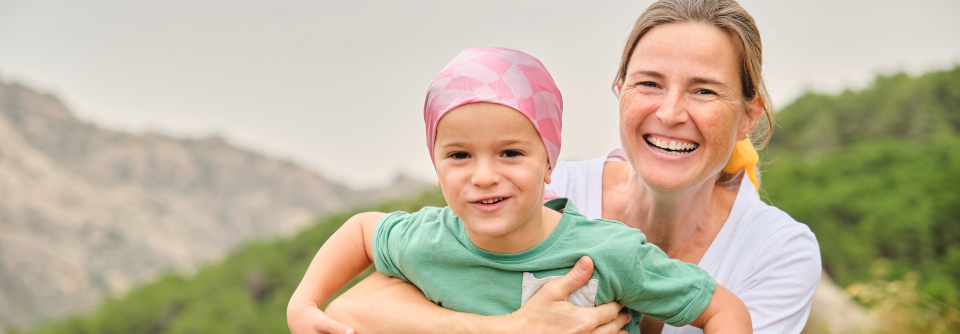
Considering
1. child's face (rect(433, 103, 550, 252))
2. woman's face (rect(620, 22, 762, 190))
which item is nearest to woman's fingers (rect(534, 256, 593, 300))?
child's face (rect(433, 103, 550, 252))

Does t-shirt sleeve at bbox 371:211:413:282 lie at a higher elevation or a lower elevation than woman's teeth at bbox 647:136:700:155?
lower

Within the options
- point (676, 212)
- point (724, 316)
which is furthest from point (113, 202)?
point (724, 316)

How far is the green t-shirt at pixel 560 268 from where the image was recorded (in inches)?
78.7

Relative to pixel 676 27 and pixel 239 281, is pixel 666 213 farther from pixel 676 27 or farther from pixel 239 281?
pixel 239 281

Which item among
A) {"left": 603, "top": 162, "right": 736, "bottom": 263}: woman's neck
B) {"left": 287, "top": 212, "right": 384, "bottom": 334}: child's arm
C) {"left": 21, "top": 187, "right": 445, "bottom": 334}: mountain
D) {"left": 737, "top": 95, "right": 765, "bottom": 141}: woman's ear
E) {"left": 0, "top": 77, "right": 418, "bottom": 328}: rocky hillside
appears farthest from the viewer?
{"left": 0, "top": 77, "right": 418, "bottom": 328}: rocky hillside

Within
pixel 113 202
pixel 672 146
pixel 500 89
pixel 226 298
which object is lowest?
pixel 113 202

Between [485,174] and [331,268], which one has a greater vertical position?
[485,174]

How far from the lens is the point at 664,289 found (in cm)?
198

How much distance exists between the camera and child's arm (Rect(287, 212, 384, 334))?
2340mm

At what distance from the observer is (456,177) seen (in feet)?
6.08

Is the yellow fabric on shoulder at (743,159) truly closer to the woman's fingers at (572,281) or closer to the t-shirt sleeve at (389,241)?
the woman's fingers at (572,281)

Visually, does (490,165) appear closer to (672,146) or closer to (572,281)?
(572,281)

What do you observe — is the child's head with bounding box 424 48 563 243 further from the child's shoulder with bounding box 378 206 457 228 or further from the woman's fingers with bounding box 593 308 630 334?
the woman's fingers with bounding box 593 308 630 334

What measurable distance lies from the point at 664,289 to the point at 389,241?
3.17 ft
